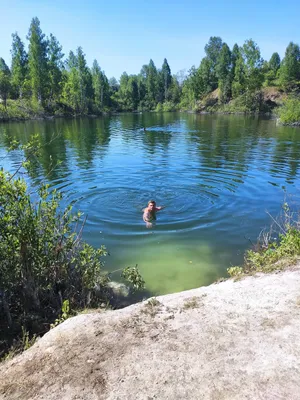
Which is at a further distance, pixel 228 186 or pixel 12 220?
pixel 228 186

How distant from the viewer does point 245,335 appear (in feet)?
14.0

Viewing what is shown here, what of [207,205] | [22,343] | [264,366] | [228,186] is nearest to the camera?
[264,366]

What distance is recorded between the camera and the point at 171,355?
390cm

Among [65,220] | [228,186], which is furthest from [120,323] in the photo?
[228,186]

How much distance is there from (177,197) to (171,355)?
10.8 m

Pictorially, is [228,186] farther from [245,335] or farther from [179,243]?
[245,335]

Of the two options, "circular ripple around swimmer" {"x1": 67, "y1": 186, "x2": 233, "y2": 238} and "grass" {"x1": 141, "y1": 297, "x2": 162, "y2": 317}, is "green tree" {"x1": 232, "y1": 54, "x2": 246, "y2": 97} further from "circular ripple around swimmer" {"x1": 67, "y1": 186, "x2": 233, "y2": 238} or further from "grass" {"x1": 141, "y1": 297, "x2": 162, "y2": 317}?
"grass" {"x1": 141, "y1": 297, "x2": 162, "y2": 317}

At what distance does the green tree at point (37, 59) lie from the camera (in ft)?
219

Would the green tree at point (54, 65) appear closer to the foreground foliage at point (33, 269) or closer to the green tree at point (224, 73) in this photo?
the green tree at point (224, 73)

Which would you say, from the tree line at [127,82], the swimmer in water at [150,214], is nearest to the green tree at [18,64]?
the tree line at [127,82]

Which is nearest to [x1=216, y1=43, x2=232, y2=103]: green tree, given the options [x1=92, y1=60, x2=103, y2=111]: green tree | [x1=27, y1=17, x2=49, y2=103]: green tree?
[x1=92, y1=60, x2=103, y2=111]: green tree

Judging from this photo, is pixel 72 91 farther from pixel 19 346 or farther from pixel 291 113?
pixel 19 346

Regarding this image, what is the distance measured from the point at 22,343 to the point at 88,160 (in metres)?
19.4

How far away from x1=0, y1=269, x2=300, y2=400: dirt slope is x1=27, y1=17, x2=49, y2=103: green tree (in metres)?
74.8
